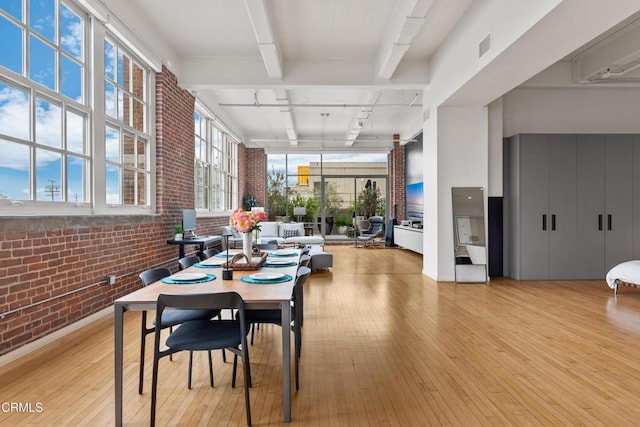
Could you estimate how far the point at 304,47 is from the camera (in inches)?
254

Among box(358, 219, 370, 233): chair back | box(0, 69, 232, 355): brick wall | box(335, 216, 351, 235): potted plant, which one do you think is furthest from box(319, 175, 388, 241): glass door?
box(0, 69, 232, 355): brick wall

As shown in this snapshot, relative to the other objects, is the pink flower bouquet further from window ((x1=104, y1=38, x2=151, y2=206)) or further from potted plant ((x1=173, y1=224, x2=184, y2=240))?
potted plant ((x1=173, y1=224, x2=184, y2=240))

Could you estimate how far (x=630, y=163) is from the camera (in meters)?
6.93

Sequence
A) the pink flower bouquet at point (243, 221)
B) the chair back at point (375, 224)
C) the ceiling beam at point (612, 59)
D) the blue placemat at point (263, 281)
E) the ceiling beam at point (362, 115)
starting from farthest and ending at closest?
the chair back at point (375, 224), the ceiling beam at point (362, 115), the ceiling beam at point (612, 59), the pink flower bouquet at point (243, 221), the blue placemat at point (263, 281)

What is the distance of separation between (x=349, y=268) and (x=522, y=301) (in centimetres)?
377

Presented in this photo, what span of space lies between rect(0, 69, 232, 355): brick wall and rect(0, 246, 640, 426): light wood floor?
30 centimetres

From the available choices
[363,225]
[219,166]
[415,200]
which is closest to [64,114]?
[219,166]

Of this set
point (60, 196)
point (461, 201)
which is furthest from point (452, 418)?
point (461, 201)

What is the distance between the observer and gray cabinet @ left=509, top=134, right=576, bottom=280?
6.95 m

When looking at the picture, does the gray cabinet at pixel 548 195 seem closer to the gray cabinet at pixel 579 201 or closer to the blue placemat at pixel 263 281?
the gray cabinet at pixel 579 201

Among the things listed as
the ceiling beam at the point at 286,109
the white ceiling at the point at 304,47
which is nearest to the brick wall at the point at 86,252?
the white ceiling at the point at 304,47

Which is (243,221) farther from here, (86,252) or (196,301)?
(86,252)

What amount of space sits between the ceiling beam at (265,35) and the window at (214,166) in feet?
8.79

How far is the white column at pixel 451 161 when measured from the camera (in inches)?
268
